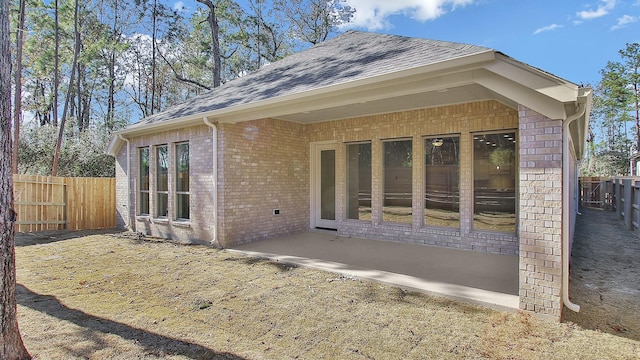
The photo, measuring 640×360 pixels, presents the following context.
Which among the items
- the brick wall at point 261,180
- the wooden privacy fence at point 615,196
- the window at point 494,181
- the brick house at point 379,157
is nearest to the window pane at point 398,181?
the brick house at point 379,157

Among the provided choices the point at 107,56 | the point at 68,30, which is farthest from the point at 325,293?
the point at 107,56

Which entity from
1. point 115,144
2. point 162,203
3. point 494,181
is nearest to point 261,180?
point 162,203

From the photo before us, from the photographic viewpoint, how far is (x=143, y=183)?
30.4 feet

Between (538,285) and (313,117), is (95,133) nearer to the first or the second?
(313,117)

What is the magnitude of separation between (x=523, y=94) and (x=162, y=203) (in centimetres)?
843

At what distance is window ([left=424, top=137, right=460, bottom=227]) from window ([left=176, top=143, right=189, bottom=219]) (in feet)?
18.5

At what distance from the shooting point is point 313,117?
793 centimetres

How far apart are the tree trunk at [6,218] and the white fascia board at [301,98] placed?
3.51m

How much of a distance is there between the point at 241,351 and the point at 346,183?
5.69 m

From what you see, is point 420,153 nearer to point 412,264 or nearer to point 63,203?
point 412,264

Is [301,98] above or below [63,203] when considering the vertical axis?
above

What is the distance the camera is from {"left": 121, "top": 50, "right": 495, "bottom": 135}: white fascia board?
3.73 metres

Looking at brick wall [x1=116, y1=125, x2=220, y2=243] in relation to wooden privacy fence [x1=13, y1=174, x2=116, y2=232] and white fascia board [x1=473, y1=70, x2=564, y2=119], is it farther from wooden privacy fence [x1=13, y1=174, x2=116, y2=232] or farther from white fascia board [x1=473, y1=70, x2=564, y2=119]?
white fascia board [x1=473, y1=70, x2=564, y2=119]

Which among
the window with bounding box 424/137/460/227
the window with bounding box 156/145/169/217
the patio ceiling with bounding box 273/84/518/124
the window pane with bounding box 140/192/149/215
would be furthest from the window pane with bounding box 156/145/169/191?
the window with bounding box 424/137/460/227
